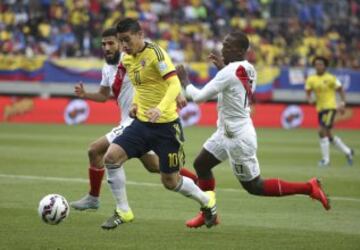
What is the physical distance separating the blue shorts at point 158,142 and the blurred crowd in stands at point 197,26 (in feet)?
81.1

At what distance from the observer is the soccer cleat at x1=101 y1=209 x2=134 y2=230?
33.2ft

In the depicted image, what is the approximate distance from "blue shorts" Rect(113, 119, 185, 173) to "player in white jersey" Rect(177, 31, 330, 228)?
48cm

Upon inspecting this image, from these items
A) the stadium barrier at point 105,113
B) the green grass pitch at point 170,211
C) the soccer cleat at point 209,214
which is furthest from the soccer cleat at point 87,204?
the stadium barrier at point 105,113

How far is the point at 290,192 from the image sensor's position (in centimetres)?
1073

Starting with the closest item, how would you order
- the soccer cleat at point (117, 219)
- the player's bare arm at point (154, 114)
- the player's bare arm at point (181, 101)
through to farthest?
the player's bare arm at point (154, 114), the player's bare arm at point (181, 101), the soccer cleat at point (117, 219)

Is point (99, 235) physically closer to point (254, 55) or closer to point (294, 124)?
point (294, 124)

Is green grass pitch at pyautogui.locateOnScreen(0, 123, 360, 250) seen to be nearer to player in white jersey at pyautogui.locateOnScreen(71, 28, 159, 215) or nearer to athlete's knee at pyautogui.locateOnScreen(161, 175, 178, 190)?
player in white jersey at pyautogui.locateOnScreen(71, 28, 159, 215)

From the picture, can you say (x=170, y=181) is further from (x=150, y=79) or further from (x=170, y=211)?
(x=170, y=211)

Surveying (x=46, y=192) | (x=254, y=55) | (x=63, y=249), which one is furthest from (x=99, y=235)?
(x=254, y=55)

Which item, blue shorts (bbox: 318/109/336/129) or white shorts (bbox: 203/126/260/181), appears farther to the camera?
blue shorts (bbox: 318/109/336/129)

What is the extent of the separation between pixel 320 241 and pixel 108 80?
3881 millimetres

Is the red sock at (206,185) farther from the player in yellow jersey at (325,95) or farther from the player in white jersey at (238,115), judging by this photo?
the player in yellow jersey at (325,95)

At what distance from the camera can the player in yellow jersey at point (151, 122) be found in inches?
398

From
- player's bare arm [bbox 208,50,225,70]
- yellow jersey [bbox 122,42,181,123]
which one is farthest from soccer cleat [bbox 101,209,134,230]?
player's bare arm [bbox 208,50,225,70]
